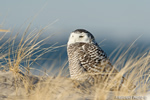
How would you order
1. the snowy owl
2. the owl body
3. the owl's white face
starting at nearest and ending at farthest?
the snowy owl, the owl body, the owl's white face

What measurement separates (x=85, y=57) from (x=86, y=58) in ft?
0.10

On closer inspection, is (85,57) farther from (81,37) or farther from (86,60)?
(81,37)

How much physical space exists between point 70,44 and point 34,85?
192cm

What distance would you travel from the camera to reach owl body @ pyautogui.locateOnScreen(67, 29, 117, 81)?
512 cm

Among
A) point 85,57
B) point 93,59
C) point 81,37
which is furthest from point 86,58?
point 81,37

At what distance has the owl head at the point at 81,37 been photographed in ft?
18.5

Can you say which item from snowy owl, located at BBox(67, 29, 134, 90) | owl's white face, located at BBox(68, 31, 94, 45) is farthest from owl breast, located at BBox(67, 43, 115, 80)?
owl's white face, located at BBox(68, 31, 94, 45)

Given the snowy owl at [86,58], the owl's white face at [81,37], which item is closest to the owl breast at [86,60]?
the snowy owl at [86,58]

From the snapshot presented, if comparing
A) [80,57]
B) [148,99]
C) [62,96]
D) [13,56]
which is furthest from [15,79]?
[148,99]

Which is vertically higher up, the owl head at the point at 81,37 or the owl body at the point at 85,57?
the owl head at the point at 81,37

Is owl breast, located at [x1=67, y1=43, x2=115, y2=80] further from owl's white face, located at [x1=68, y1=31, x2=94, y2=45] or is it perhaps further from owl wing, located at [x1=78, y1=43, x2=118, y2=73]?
owl's white face, located at [x1=68, y1=31, x2=94, y2=45]

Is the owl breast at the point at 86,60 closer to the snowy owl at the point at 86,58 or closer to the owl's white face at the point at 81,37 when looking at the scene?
the snowy owl at the point at 86,58

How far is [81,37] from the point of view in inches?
224

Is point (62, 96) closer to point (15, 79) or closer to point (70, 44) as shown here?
point (15, 79)
